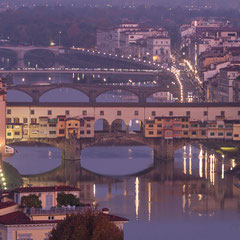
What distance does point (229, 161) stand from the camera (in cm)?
2683

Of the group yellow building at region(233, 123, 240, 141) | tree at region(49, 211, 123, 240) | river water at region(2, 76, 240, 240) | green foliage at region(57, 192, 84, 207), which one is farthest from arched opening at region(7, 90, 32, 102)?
tree at region(49, 211, 123, 240)

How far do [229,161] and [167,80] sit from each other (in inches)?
741

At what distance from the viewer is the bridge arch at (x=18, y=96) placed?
40.0 m

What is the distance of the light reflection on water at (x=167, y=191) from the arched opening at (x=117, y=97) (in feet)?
36.9

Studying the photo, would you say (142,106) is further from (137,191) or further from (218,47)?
(218,47)

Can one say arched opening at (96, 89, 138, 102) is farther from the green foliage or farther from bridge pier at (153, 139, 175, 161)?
the green foliage

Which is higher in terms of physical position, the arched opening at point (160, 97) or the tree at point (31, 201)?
the arched opening at point (160, 97)

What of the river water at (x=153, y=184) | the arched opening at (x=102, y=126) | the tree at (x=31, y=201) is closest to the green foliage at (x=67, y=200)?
the tree at (x=31, y=201)

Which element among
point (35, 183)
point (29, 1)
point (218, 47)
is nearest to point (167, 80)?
point (218, 47)

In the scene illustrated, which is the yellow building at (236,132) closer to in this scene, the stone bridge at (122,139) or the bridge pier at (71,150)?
the stone bridge at (122,139)

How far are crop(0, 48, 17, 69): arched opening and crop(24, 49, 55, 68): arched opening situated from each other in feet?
2.00

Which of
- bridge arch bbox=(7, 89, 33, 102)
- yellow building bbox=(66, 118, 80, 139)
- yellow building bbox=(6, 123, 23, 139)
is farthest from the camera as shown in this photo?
bridge arch bbox=(7, 89, 33, 102)

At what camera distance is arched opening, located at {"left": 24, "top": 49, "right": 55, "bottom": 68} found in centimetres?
6124

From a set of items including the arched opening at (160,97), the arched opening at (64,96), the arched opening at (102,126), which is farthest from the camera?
the arched opening at (160,97)
